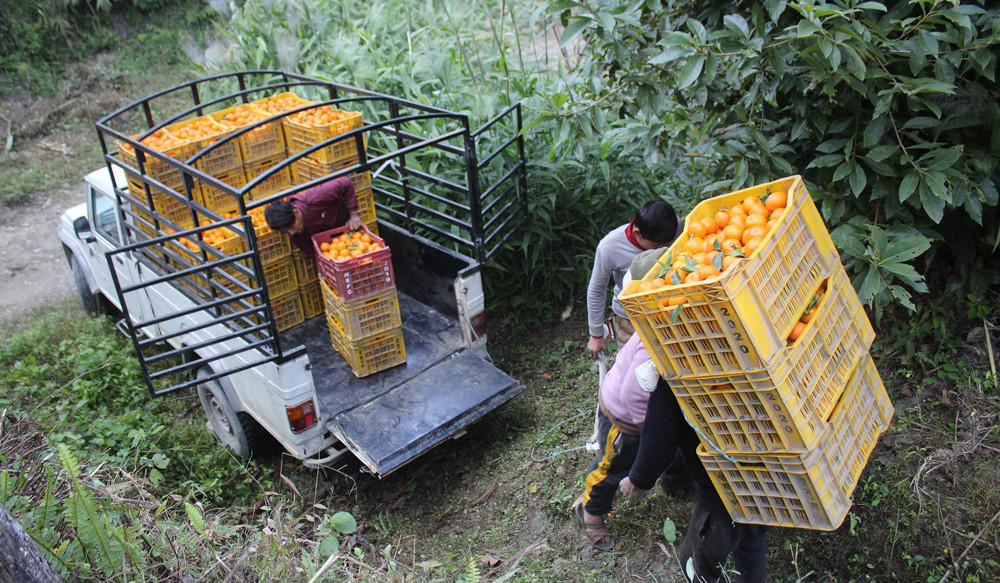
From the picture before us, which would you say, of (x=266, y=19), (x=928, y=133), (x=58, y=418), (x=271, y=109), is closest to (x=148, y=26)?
(x=266, y=19)

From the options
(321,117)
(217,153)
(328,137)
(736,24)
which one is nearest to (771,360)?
(736,24)

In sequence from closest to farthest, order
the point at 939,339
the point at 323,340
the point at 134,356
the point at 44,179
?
1. the point at 939,339
2. the point at 323,340
3. the point at 134,356
4. the point at 44,179

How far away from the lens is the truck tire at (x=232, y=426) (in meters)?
5.34

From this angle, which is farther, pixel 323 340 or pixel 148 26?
pixel 148 26

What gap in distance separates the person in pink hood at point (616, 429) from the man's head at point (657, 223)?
704 millimetres

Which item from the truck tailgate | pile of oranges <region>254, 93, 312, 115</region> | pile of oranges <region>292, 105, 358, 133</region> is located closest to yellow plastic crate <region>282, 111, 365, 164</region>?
pile of oranges <region>292, 105, 358, 133</region>

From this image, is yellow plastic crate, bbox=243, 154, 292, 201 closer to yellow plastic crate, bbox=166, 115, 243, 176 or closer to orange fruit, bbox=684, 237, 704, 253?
yellow plastic crate, bbox=166, 115, 243, 176

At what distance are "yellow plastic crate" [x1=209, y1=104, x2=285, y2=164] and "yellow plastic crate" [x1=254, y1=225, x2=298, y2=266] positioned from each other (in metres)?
1.04

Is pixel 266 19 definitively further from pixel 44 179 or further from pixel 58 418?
pixel 58 418

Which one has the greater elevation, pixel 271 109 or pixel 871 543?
pixel 271 109

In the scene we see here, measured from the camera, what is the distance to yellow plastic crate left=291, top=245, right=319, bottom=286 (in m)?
5.85

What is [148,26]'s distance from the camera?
51.2ft

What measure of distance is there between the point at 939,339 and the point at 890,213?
3.99ft

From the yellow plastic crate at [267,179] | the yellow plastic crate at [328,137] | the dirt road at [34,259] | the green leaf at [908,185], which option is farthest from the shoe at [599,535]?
the dirt road at [34,259]
